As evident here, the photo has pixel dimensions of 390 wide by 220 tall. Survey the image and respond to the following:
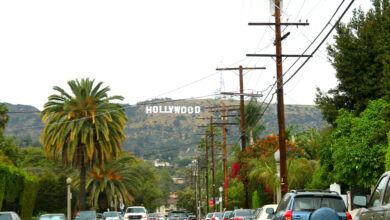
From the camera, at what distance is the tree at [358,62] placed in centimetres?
3919

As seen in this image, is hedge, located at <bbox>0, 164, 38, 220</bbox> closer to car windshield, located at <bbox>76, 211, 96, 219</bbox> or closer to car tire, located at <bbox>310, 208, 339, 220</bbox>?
car windshield, located at <bbox>76, 211, 96, 219</bbox>

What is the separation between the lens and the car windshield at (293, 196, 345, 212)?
56.7ft

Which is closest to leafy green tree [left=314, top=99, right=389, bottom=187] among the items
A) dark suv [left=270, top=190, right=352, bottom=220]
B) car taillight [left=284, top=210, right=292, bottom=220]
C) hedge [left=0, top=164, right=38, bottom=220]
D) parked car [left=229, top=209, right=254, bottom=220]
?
parked car [left=229, top=209, right=254, bottom=220]

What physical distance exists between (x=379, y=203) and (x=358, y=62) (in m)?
29.6

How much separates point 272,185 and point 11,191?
794 inches

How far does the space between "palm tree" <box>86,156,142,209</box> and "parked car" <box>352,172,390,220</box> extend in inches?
2544

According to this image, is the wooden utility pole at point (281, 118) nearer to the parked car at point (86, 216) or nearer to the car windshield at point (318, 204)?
the car windshield at point (318, 204)

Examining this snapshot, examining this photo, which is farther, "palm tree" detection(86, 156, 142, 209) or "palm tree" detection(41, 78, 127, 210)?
"palm tree" detection(86, 156, 142, 209)

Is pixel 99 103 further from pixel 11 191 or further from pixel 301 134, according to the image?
pixel 301 134

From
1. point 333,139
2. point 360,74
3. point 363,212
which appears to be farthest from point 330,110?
point 363,212

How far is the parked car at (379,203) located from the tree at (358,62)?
26.6 meters

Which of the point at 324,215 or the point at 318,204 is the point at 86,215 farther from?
the point at 324,215

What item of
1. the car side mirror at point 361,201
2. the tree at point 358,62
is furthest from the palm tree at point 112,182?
the car side mirror at point 361,201

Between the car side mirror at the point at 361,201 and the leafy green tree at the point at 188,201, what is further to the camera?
the leafy green tree at the point at 188,201
